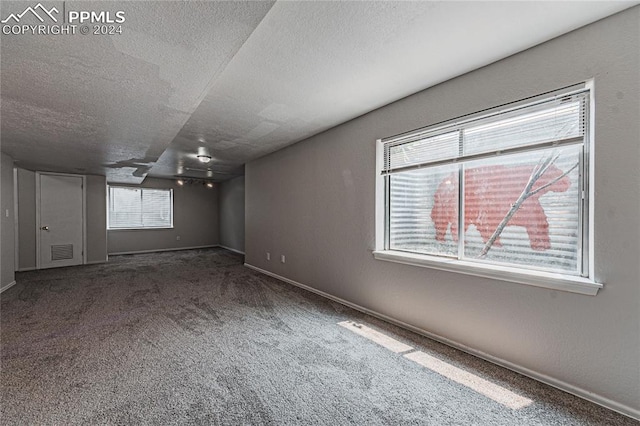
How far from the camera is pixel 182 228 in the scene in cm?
950

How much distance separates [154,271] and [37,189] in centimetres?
326

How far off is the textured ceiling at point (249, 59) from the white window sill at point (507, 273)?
1693 mm

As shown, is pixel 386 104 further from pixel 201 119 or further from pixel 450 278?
pixel 201 119

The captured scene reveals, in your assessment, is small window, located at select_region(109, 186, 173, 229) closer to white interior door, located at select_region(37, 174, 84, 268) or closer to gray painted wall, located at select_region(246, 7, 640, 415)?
white interior door, located at select_region(37, 174, 84, 268)

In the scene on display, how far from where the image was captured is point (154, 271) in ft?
19.5

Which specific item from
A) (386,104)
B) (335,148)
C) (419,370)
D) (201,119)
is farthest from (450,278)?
(201,119)

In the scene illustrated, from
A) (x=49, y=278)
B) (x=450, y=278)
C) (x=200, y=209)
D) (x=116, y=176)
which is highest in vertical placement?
(x=116, y=176)

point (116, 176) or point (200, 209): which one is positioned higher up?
point (116, 176)

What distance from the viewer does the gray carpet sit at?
1.71 m

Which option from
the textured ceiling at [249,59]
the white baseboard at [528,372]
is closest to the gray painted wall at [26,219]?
the textured ceiling at [249,59]
